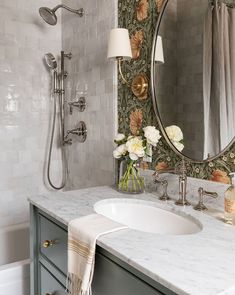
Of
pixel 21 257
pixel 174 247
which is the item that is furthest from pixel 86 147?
pixel 174 247

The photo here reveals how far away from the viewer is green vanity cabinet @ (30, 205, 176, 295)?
0.77m

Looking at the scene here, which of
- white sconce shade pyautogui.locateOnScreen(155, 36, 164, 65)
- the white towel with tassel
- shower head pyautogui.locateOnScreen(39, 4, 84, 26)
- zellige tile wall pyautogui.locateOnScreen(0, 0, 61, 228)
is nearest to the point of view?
the white towel with tassel

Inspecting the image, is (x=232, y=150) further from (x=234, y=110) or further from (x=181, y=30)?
(x=181, y=30)

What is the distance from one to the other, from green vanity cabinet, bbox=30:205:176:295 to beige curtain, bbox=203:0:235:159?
2.16ft

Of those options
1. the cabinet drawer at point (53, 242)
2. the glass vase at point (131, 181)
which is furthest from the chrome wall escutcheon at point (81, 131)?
the cabinet drawer at point (53, 242)

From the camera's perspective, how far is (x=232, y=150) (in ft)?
3.80

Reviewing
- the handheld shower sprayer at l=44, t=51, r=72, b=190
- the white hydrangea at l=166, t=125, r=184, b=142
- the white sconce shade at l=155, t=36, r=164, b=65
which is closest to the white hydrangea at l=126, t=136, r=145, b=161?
the white hydrangea at l=166, t=125, r=184, b=142

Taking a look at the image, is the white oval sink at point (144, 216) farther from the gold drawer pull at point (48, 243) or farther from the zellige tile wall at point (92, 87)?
the zellige tile wall at point (92, 87)

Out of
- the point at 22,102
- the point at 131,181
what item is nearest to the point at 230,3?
the point at 131,181

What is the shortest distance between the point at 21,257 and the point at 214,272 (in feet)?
6.32

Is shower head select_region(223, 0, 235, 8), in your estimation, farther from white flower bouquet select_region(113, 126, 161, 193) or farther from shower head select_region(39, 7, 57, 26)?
shower head select_region(39, 7, 57, 26)

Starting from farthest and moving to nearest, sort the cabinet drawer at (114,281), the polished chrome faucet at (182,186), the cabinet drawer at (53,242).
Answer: the polished chrome faucet at (182,186) < the cabinet drawer at (53,242) < the cabinet drawer at (114,281)

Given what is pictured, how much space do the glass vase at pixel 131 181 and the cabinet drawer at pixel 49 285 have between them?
1.70ft

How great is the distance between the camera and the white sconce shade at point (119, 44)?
1529 mm
